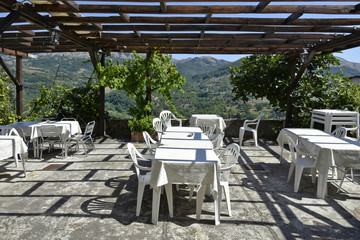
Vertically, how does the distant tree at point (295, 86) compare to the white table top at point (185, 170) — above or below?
above

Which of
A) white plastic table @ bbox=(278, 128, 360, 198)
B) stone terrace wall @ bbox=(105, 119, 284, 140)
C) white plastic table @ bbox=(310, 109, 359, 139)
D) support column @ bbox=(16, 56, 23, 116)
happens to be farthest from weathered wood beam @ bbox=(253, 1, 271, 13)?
support column @ bbox=(16, 56, 23, 116)

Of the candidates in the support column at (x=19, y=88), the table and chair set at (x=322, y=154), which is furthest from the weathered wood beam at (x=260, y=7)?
the support column at (x=19, y=88)

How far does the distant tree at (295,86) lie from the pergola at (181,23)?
0.39m

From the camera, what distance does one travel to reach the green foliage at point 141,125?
757 centimetres

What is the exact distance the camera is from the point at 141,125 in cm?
756

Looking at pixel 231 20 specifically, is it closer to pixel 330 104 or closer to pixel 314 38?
pixel 314 38

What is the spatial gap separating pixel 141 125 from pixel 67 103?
246cm

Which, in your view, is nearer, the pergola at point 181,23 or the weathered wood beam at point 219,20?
the pergola at point 181,23

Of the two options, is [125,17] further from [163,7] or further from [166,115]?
[166,115]

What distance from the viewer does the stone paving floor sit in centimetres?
281

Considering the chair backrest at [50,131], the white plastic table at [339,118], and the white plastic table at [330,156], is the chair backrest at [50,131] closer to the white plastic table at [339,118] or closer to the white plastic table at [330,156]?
the white plastic table at [330,156]

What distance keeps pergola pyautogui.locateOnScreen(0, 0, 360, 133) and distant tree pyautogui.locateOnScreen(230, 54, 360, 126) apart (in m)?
0.39

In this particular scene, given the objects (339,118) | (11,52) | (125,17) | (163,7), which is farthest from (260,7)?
(11,52)

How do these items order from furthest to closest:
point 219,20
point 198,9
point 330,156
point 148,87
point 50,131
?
point 148,87 → point 50,131 → point 219,20 → point 198,9 → point 330,156
